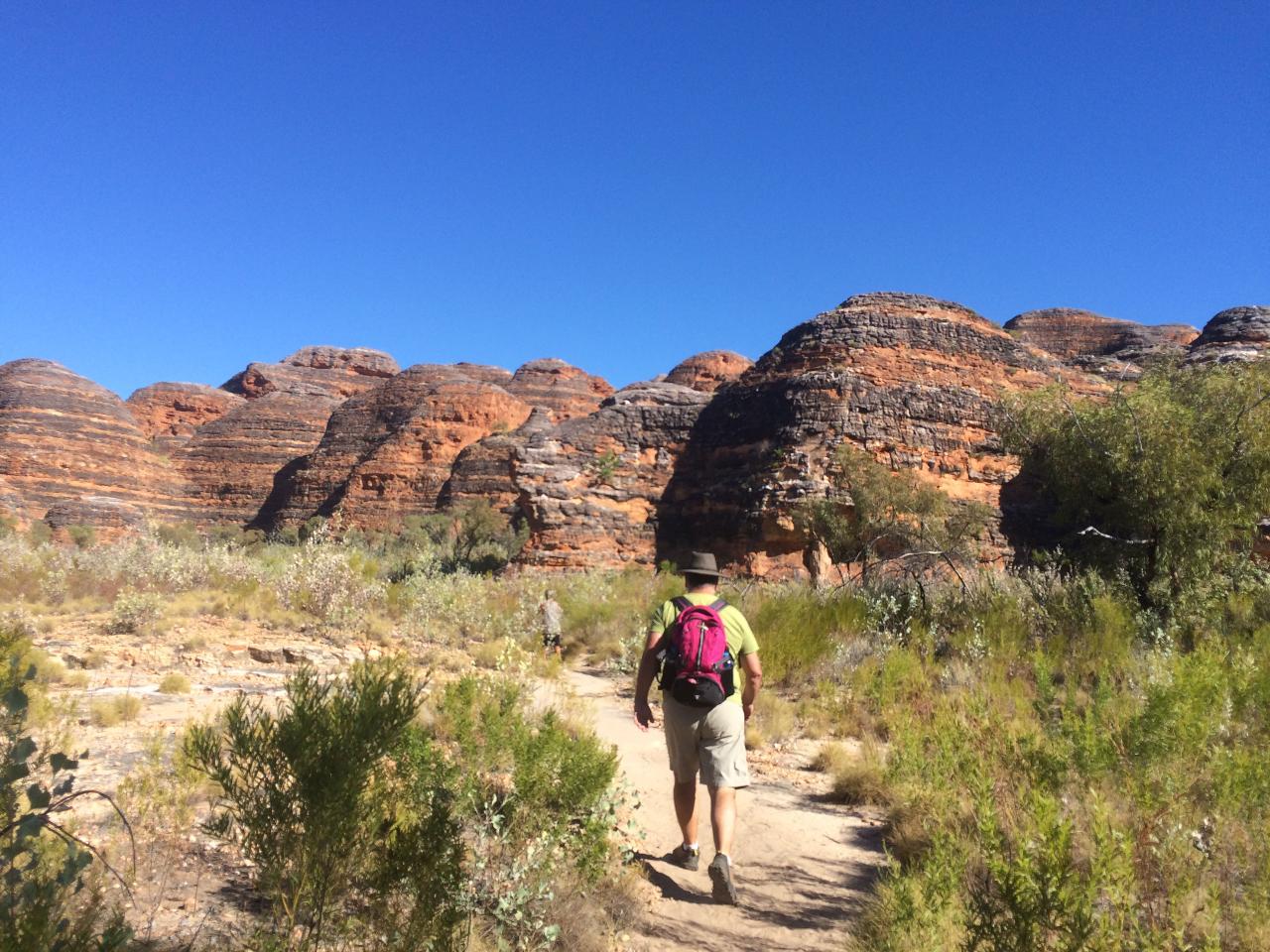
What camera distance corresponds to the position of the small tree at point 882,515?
53.6ft

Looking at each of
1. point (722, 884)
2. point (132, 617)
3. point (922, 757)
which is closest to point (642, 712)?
point (722, 884)

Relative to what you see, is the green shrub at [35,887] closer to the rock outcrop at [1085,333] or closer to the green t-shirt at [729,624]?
the green t-shirt at [729,624]

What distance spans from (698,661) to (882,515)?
570 inches

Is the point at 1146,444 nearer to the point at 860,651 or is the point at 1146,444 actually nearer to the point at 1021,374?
the point at 860,651

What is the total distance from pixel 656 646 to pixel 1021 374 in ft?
75.7

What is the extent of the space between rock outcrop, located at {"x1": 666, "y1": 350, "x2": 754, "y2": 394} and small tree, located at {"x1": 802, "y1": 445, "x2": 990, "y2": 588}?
34685 mm

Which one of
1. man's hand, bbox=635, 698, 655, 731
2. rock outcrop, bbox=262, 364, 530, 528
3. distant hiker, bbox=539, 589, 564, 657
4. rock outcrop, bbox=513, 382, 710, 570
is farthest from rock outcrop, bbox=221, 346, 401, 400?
man's hand, bbox=635, 698, 655, 731

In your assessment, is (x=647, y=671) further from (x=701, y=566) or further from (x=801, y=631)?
(x=801, y=631)

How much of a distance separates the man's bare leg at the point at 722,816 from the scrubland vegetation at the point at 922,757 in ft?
1.70

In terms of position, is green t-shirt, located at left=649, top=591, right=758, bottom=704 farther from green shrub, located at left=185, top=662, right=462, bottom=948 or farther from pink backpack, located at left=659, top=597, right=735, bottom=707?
green shrub, located at left=185, top=662, right=462, bottom=948

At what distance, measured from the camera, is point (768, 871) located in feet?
12.0

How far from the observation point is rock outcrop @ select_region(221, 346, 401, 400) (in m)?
58.0

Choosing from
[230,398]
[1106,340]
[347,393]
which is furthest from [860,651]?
[230,398]

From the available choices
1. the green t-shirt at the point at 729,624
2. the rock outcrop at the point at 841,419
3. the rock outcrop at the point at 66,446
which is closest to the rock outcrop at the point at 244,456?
the rock outcrop at the point at 66,446
